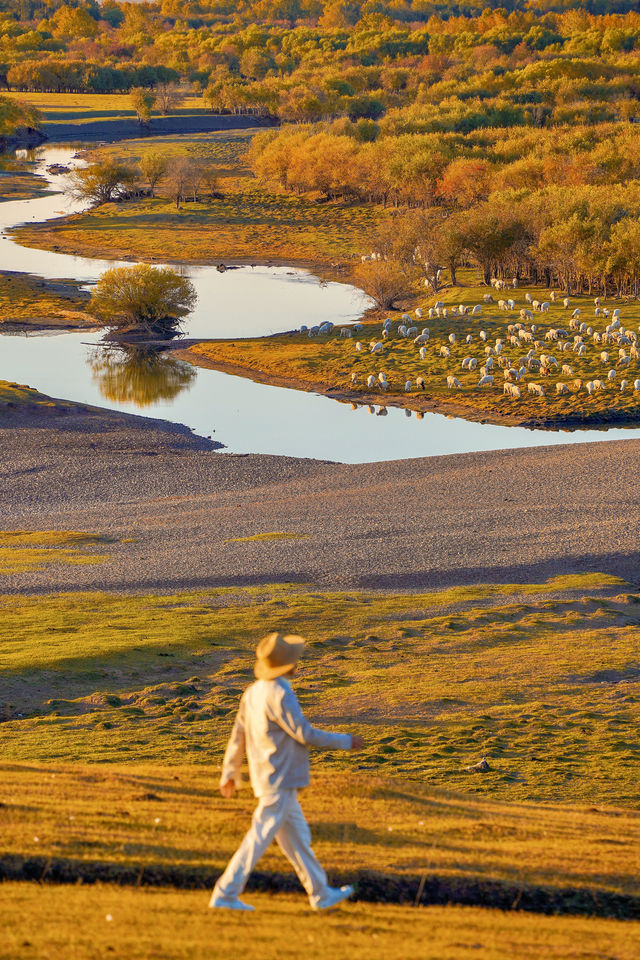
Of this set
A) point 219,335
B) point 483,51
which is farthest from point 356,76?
point 219,335

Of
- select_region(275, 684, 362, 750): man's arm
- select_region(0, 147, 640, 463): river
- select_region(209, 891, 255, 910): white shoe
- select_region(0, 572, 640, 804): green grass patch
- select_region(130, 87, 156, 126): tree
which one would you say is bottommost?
select_region(0, 572, 640, 804): green grass patch

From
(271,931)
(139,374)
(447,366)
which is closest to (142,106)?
(139,374)

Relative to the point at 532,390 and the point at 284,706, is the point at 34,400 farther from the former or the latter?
the point at 284,706

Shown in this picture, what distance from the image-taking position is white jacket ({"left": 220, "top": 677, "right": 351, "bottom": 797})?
8148mm

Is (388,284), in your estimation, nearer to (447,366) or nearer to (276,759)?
(447,366)

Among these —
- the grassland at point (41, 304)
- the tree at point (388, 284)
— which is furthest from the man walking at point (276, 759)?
the tree at point (388, 284)

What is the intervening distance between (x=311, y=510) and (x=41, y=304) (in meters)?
41.2

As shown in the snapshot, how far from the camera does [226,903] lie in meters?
8.40

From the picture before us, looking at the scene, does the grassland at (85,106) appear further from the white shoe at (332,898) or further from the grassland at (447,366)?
the white shoe at (332,898)

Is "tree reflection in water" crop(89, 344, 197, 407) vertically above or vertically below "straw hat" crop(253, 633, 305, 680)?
above

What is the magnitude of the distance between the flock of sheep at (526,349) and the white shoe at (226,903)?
Answer: 44129mm

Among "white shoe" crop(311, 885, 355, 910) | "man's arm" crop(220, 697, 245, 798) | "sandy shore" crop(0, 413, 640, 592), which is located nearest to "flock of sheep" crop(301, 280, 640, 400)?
"sandy shore" crop(0, 413, 640, 592)

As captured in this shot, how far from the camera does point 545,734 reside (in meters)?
17.3

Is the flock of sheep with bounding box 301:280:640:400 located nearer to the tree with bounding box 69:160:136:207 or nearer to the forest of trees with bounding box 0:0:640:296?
the forest of trees with bounding box 0:0:640:296
